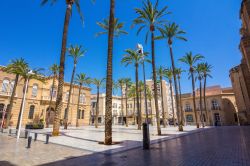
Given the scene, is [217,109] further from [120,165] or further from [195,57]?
[120,165]

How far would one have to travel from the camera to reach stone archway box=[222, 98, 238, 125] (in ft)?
151

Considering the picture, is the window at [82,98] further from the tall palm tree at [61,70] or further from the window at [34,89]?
the tall palm tree at [61,70]

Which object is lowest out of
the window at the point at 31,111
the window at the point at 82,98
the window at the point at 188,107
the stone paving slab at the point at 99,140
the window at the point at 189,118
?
the stone paving slab at the point at 99,140

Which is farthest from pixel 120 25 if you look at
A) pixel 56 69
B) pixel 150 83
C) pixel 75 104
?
pixel 150 83

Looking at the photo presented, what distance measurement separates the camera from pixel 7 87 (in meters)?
36.7

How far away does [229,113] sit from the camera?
46969 mm

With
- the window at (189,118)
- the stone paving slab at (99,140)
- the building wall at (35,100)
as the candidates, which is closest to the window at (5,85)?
the building wall at (35,100)

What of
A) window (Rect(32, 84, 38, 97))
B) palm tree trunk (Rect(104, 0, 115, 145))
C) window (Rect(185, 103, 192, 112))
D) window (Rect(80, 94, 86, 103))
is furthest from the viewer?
window (Rect(185, 103, 192, 112))

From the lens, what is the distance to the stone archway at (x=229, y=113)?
46.2 metres

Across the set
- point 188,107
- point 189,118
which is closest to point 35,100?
point 188,107

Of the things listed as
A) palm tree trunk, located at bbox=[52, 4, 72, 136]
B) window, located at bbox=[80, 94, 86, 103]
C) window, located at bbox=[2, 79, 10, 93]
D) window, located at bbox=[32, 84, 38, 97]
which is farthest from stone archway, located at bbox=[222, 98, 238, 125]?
window, located at bbox=[2, 79, 10, 93]

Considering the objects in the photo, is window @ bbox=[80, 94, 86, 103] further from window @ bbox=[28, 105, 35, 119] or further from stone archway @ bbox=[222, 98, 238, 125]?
stone archway @ bbox=[222, 98, 238, 125]

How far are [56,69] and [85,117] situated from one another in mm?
21534

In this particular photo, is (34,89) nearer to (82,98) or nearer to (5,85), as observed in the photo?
(5,85)
